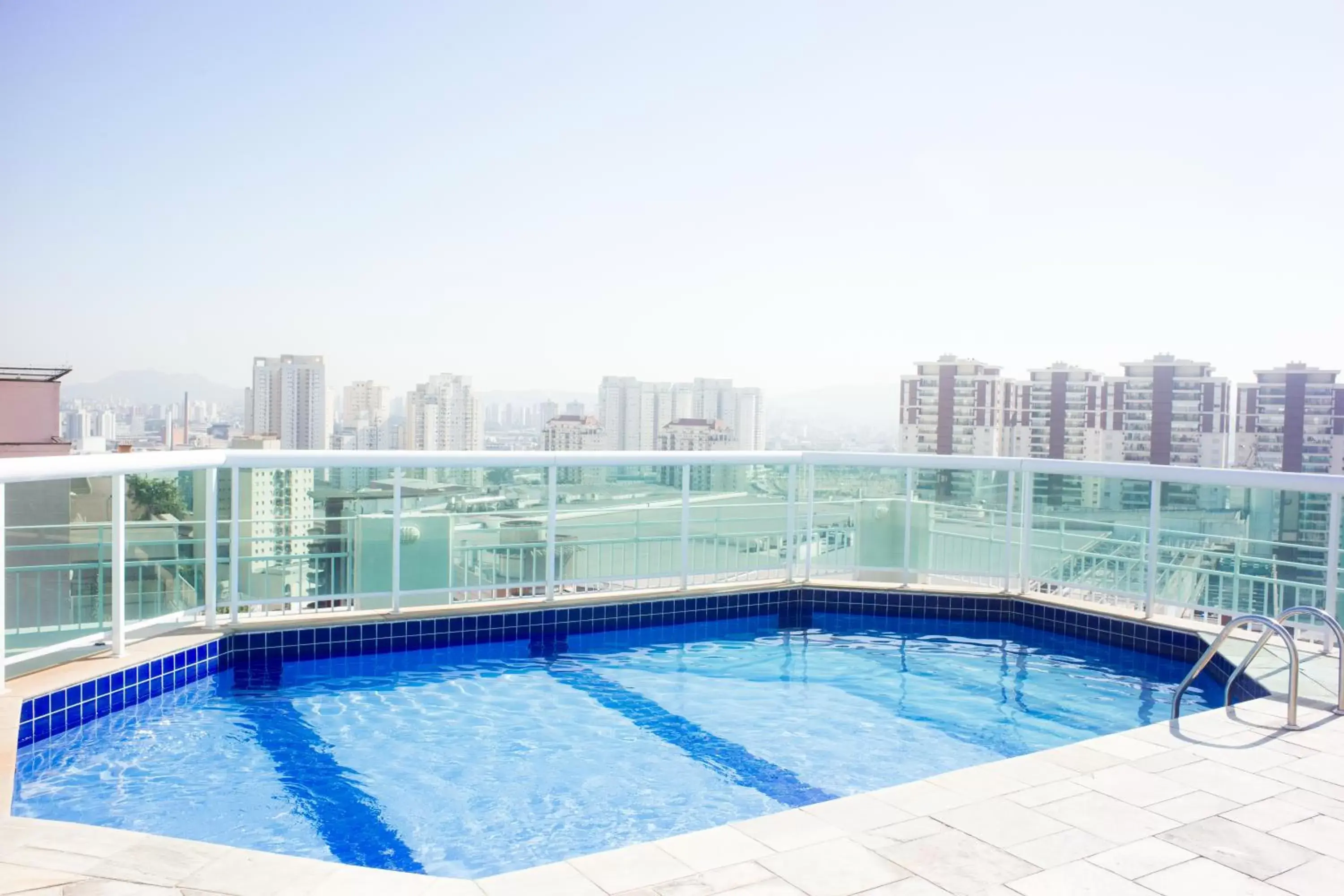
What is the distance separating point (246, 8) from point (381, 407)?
116 feet

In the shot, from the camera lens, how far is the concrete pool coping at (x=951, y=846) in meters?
2.54

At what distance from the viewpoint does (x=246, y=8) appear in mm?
17172

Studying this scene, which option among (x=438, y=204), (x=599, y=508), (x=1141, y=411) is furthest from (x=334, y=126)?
(x=1141, y=411)

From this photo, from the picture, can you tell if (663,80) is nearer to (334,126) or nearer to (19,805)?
(334,126)

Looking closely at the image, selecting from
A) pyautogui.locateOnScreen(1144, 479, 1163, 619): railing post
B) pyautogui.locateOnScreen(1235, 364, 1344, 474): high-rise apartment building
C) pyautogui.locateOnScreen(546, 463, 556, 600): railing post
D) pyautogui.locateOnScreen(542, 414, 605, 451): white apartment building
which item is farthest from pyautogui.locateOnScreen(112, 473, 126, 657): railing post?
pyautogui.locateOnScreen(542, 414, 605, 451): white apartment building

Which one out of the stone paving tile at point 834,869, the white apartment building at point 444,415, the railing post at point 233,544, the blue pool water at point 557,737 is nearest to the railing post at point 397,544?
the blue pool water at point 557,737

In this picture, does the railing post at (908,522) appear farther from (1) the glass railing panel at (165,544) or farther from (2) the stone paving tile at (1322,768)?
(1) the glass railing panel at (165,544)

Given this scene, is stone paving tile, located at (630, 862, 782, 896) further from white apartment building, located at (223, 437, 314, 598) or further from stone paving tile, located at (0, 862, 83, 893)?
white apartment building, located at (223, 437, 314, 598)

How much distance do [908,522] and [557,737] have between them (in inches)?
165

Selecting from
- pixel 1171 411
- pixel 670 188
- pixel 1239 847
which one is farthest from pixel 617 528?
pixel 1171 411

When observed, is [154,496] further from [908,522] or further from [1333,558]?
[1333,558]

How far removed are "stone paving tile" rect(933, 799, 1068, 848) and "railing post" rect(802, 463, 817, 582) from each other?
4741 mm

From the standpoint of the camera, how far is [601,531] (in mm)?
7367

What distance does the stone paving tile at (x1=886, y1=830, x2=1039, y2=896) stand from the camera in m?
2.57
